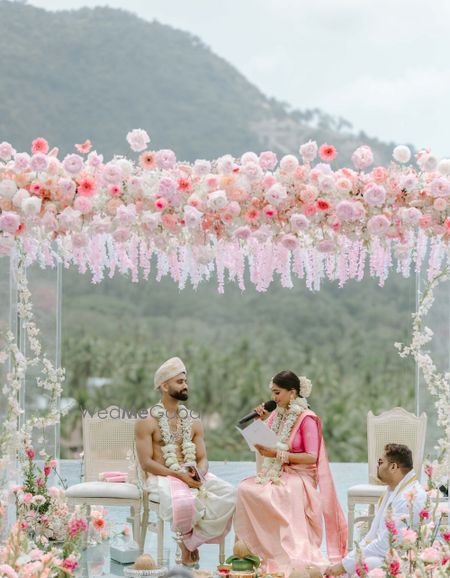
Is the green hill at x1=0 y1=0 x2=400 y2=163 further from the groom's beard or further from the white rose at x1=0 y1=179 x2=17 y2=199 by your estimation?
the white rose at x1=0 y1=179 x2=17 y2=199

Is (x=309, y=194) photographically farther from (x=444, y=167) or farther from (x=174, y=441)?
(x=174, y=441)

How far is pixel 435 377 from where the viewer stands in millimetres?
6715

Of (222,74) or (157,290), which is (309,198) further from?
(222,74)

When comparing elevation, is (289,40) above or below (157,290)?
above

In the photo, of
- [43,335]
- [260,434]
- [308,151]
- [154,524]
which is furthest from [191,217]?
[154,524]

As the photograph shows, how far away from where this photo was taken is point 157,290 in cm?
2519

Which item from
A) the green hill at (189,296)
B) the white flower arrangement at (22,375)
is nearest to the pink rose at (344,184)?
the white flower arrangement at (22,375)

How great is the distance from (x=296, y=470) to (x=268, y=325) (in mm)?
18027

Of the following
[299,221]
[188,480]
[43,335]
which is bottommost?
[188,480]

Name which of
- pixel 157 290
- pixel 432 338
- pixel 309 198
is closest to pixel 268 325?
pixel 157 290

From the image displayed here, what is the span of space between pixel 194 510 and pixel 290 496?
62 centimetres

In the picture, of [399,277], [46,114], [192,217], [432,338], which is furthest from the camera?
[46,114]

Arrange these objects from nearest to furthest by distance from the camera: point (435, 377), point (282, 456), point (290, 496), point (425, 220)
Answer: point (425, 220) < point (435, 377) < point (290, 496) < point (282, 456)

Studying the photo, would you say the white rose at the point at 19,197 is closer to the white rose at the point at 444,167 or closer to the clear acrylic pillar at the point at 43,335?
the clear acrylic pillar at the point at 43,335
